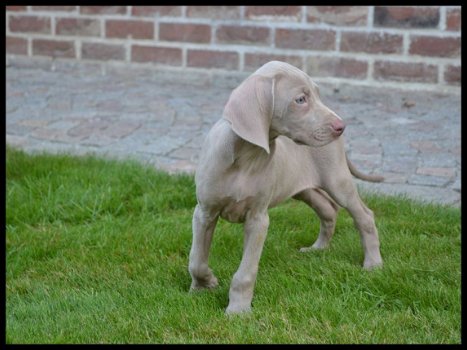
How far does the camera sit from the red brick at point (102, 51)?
373 inches

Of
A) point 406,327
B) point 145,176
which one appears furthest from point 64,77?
point 406,327

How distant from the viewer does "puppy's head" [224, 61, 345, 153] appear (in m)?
3.30

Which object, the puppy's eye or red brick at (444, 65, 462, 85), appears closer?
the puppy's eye

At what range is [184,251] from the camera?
4.48 metres

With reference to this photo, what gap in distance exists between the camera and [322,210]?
4.36 metres

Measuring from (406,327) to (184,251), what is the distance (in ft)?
4.88

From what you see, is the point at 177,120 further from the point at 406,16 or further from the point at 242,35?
the point at 406,16

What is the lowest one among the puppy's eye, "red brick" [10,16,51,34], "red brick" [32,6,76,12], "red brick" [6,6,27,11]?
"red brick" [10,16,51,34]

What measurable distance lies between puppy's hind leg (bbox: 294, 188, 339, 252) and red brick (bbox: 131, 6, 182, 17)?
5.22 meters

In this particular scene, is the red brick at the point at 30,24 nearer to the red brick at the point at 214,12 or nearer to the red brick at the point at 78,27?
the red brick at the point at 78,27

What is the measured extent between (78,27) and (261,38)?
2.34m

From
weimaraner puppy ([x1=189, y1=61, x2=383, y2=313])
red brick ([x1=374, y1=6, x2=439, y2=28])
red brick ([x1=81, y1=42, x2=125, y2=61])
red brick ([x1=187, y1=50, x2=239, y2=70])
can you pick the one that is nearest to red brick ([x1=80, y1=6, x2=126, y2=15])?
red brick ([x1=81, y1=42, x2=125, y2=61])

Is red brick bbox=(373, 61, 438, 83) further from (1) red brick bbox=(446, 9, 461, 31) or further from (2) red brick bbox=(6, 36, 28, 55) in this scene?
(2) red brick bbox=(6, 36, 28, 55)

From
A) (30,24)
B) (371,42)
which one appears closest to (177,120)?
(371,42)
